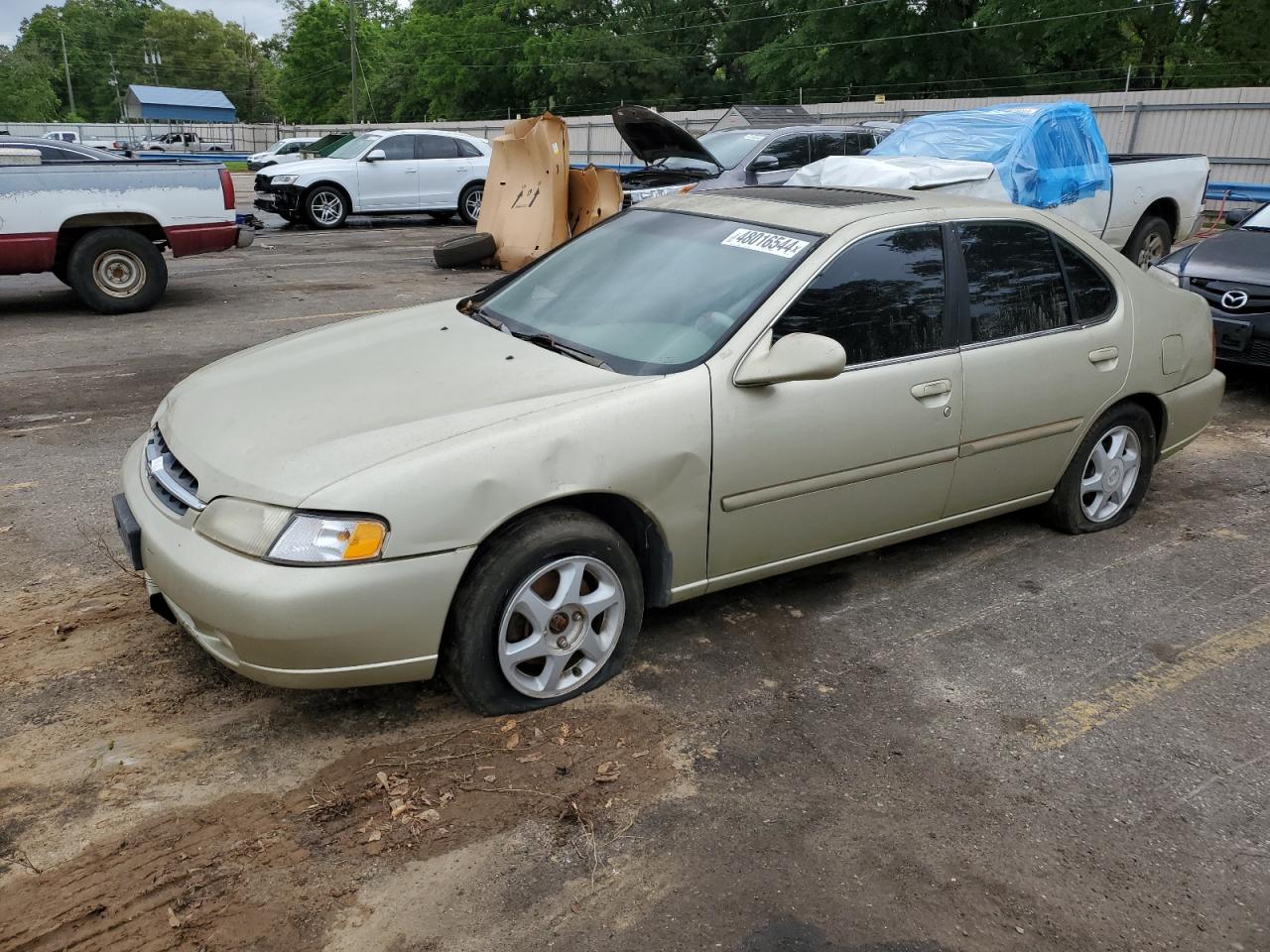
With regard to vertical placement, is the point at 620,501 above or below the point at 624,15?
below

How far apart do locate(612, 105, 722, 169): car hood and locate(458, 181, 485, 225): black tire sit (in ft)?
22.4

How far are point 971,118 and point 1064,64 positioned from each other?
108 ft

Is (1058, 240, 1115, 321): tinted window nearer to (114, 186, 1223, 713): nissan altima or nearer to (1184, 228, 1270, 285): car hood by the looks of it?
(114, 186, 1223, 713): nissan altima

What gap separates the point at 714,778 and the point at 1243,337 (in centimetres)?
614

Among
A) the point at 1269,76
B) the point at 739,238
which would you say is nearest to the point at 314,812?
the point at 739,238

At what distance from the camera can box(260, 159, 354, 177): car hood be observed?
16891 mm

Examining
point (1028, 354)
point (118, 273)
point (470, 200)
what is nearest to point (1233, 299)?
point (1028, 354)

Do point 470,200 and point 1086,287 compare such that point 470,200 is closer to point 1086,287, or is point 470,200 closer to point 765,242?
point 1086,287

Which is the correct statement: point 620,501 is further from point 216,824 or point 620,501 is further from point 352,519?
point 216,824

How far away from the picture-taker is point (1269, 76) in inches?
1204

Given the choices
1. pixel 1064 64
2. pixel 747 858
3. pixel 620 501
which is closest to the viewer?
pixel 747 858

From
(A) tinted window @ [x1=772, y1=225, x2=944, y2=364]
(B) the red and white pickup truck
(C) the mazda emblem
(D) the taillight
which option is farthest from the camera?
(D) the taillight

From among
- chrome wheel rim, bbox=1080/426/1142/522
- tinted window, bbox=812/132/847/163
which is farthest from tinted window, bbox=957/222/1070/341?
tinted window, bbox=812/132/847/163

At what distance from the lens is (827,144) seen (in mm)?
12844
